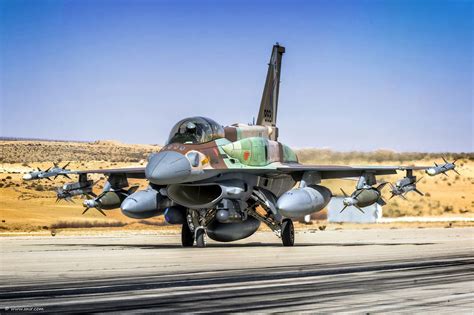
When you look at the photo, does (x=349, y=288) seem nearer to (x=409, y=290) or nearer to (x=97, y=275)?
(x=409, y=290)

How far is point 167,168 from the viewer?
25.9 meters

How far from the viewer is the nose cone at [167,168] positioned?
25812 mm

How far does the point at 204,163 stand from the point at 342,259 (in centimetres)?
728

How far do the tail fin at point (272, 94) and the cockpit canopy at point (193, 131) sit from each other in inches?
236

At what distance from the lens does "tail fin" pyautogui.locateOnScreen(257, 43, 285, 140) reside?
112ft

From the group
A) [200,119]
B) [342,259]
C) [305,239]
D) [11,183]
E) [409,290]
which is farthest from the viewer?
[11,183]

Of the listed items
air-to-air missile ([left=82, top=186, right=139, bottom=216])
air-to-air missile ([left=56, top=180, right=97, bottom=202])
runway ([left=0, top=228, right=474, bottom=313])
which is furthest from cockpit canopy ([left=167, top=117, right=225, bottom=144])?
air-to-air missile ([left=56, top=180, right=97, bottom=202])

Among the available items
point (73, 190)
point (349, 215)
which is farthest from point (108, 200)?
point (349, 215)

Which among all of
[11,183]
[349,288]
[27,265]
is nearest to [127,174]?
[27,265]

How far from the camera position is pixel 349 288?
14117mm

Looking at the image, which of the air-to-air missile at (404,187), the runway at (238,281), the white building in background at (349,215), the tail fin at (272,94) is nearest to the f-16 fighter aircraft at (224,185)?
the air-to-air missile at (404,187)

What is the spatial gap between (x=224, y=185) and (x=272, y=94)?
7.82 meters

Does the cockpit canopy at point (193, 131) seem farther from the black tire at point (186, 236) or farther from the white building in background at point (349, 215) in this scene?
the white building in background at point (349, 215)

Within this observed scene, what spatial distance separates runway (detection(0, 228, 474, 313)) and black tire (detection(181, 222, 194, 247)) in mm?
4896
